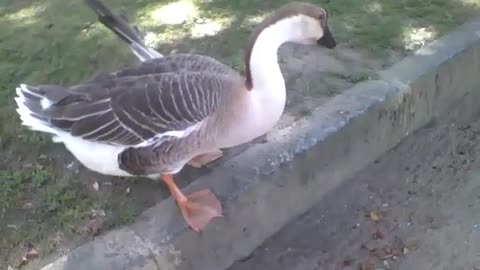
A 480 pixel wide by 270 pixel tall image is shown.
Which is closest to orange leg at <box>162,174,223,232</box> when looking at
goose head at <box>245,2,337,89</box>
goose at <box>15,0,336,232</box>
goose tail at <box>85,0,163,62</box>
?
goose at <box>15,0,336,232</box>

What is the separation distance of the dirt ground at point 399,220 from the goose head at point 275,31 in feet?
2.63

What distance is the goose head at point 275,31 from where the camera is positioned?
312 cm

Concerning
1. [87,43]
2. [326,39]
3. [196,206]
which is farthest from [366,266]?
[87,43]

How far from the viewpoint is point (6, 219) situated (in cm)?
335

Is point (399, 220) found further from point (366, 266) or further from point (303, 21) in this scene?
point (303, 21)

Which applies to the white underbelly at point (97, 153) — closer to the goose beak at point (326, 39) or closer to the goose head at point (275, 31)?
the goose head at point (275, 31)

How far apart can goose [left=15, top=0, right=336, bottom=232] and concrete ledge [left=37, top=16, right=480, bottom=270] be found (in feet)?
0.46

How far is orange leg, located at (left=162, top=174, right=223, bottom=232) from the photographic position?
10.4 feet

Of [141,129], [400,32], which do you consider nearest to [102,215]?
[141,129]

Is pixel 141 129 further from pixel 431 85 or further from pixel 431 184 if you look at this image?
pixel 431 85

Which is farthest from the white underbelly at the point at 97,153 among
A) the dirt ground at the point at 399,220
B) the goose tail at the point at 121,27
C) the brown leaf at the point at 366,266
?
the brown leaf at the point at 366,266

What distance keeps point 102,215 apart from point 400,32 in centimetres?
211

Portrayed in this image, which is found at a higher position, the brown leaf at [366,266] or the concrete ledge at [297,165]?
the concrete ledge at [297,165]

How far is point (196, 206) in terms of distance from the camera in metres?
3.18
